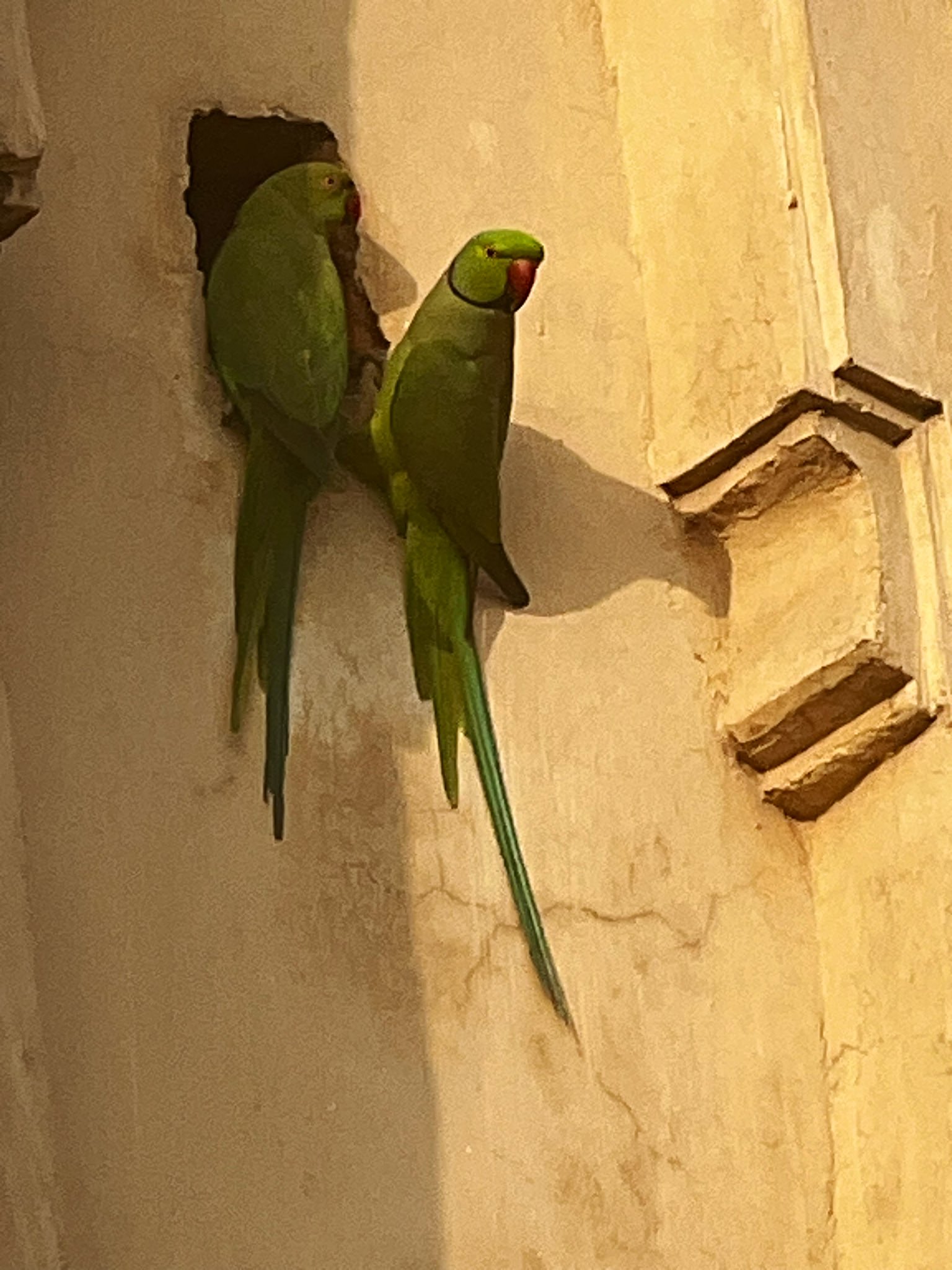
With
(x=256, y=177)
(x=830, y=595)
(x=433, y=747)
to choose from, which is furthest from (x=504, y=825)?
(x=256, y=177)

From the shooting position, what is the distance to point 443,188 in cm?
280

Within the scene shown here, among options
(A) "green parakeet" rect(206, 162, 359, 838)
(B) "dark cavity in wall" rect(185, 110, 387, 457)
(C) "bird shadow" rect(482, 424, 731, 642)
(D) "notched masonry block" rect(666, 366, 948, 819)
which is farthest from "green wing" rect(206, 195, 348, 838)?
(D) "notched masonry block" rect(666, 366, 948, 819)

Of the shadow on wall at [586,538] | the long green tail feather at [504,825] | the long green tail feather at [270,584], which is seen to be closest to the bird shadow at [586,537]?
the shadow on wall at [586,538]

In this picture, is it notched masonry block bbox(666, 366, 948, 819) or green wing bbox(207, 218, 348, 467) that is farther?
notched masonry block bbox(666, 366, 948, 819)

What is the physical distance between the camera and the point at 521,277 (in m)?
2.49

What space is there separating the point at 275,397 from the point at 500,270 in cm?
24

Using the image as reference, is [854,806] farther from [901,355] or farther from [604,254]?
[604,254]

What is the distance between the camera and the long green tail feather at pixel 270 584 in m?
2.43

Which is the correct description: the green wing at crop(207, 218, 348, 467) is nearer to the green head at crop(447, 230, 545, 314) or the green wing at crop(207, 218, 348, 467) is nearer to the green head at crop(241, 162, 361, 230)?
the green head at crop(241, 162, 361, 230)

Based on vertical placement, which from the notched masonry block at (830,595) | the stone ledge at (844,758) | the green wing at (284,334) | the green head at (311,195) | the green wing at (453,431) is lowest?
the stone ledge at (844,758)

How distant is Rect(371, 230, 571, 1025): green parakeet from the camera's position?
2490 mm

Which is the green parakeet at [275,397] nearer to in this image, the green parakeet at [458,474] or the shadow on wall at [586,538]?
the green parakeet at [458,474]

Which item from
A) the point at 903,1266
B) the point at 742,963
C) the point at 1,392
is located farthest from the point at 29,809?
the point at 903,1266

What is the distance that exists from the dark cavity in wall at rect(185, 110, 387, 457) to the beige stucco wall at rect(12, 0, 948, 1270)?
0.09 feet
